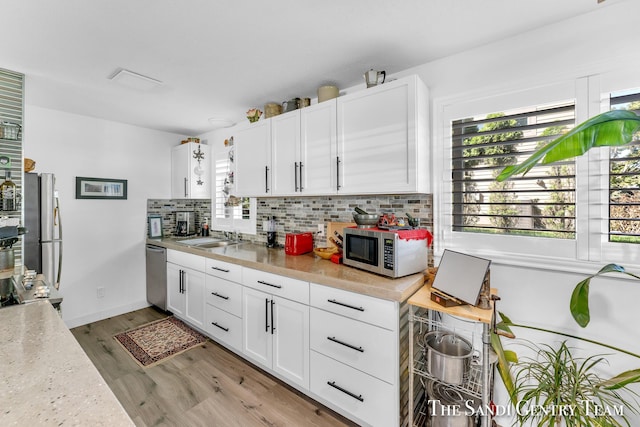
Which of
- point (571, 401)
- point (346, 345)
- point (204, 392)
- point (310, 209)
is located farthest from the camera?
point (310, 209)

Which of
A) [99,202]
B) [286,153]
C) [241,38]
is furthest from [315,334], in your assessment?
[99,202]

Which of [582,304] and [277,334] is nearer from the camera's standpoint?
[582,304]

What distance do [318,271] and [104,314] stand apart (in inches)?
122

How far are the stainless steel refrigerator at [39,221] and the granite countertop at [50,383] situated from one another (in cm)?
196

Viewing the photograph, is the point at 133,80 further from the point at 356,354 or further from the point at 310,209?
the point at 356,354

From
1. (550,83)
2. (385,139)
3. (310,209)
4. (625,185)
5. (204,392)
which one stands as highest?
(550,83)

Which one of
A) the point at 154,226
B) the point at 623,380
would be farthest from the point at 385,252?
the point at 154,226

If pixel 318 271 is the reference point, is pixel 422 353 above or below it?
below

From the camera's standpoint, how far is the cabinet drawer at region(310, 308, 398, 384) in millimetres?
1612

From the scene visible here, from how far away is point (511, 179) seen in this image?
1.79m

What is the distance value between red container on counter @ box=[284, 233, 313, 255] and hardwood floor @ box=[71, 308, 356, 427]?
104 cm

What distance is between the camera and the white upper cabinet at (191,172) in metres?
3.82

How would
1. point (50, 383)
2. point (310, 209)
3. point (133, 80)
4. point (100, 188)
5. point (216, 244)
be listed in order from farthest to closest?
point (216, 244), point (100, 188), point (310, 209), point (133, 80), point (50, 383)

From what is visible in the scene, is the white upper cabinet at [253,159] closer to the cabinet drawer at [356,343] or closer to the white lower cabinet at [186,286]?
the white lower cabinet at [186,286]
